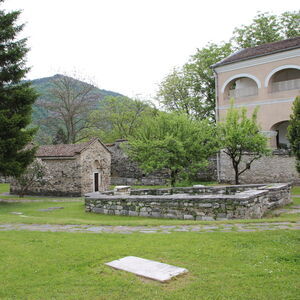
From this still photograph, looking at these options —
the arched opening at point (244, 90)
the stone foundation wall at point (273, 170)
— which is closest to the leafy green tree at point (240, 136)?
the stone foundation wall at point (273, 170)

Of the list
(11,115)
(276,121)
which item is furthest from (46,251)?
(276,121)

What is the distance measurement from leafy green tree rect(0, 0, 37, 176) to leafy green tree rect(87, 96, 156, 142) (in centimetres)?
2087

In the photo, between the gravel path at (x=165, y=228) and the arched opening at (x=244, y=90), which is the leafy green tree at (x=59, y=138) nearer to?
the arched opening at (x=244, y=90)

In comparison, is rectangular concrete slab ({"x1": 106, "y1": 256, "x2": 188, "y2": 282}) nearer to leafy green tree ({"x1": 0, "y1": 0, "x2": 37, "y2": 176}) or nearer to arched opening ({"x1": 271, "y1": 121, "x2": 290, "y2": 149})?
leafy green tree ({"x1": 0, "y1": 0, "x2": 37, "y2": 176})

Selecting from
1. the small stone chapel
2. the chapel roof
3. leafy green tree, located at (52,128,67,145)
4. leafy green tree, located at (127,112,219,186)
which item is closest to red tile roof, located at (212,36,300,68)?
leafy green tree, located at (127,112,219,186)

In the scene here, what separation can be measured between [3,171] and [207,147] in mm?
11954

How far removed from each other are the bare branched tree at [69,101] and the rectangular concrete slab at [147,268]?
110 feet

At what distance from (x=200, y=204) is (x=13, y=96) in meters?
13.5

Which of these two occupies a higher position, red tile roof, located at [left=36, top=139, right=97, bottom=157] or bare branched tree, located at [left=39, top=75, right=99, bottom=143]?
bare branched tree, located at [left=39, top=75, right=99, bottom=143]

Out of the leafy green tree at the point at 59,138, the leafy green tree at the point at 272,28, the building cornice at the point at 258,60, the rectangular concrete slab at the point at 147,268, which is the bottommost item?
the rectangular concrete slab at the point at 147,268

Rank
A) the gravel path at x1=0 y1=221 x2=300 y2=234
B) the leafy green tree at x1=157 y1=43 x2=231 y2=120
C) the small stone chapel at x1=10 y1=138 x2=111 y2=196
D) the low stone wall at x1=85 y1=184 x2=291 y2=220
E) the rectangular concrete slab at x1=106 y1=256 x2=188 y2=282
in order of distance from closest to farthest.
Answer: the rectangular concrete slab at x1=106 y1=256 x2=188 y2=282, the gravel path at x1=0 y1=221 x2=300 y2=234, the low stone wall at x1=85 y1=184 x2=291 y2=220, the small stone chapel at x1=10 y1=138 x2=111 y2=196, the leafy green tree at x1=157 y1=43 x2=231 y2=120

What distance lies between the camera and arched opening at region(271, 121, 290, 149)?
84.9 ft

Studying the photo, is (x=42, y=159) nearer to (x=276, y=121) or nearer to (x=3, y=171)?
(x=3, y=171)

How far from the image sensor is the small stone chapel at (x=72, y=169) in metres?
24.5
